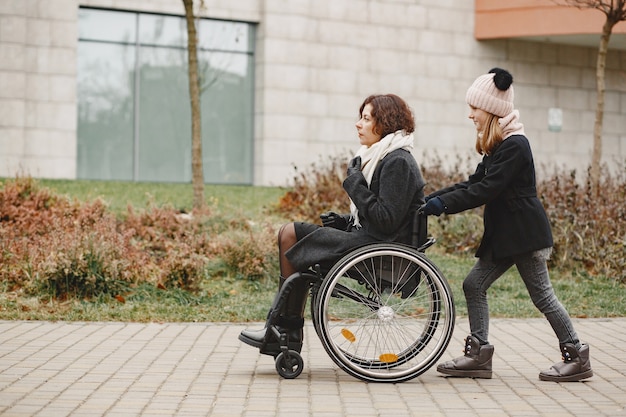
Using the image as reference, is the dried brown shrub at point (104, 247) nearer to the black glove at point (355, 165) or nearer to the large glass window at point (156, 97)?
the black glove at point (355, 165)

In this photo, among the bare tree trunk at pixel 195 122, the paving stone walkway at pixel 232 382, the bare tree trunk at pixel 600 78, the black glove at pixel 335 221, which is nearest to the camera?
the paving stone walkway at pixel 232 382

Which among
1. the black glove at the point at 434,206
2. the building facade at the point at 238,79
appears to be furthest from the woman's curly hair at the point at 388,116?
the building facade at the point at 238,79

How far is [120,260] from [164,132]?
13.8m

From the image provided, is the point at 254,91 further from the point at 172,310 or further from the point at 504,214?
the point at 504,214

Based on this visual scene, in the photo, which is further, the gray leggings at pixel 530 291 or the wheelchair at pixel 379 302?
the gray leggings at pixel 530 291

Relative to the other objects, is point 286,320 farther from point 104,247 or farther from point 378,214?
point 104,247

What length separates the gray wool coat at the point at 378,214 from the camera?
586cm

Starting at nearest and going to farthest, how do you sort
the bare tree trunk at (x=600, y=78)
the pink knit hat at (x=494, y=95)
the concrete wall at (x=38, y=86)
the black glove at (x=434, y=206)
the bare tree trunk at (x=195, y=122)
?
1. the black glove at (x=434, y=206)
2. the pink knit hat at (x=494, y=95)
3. the bare tree trunk at (x=195, y=122)
4. the bare tree trunk at (x=600, y=78)
5. the concrete wall at (x=38, y=86)

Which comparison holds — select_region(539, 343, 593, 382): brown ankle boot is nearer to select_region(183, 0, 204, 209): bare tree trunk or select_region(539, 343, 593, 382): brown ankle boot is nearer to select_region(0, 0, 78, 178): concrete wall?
select_region(183, 0, 204, 209): bare tree trunk

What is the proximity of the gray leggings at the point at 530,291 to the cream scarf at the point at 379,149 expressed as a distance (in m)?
0.80

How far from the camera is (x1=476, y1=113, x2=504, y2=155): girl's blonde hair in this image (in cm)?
604

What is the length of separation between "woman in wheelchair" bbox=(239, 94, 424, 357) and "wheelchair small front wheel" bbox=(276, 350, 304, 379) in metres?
0.05

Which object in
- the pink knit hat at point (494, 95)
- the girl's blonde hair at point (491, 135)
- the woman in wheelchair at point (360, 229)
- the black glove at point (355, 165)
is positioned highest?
the pink knit hat at point (494, 95)

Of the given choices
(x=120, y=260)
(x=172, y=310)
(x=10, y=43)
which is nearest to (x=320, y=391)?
(x=172, y=310)
